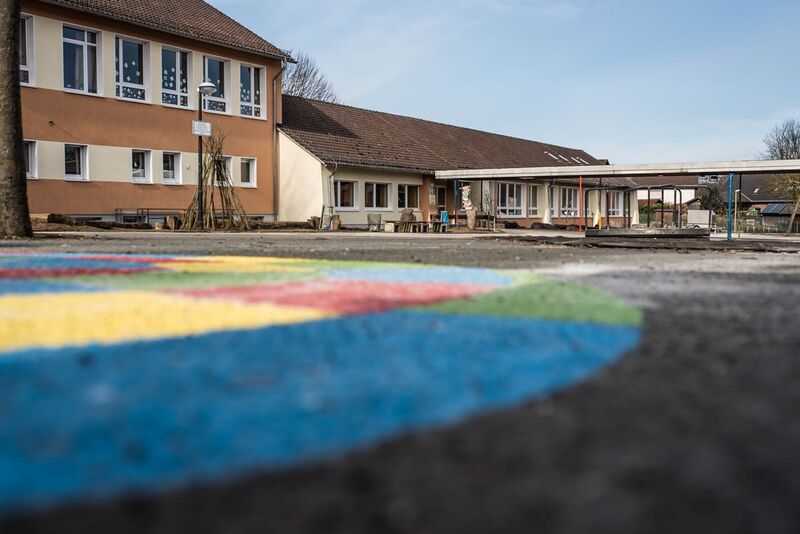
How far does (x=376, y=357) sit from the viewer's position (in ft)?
8.11

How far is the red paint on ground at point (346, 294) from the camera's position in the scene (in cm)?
385

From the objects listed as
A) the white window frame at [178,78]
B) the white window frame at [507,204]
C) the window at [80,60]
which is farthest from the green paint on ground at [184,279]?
the white window frame at [507,204]

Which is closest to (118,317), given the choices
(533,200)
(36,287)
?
(36,287)

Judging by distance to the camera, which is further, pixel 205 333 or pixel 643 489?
pixel 205 333

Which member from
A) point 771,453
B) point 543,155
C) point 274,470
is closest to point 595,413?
point 771,453

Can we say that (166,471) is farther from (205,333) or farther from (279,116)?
(279,116)

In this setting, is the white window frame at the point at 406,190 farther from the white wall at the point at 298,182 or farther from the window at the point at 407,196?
the white wall at the point at 298,182

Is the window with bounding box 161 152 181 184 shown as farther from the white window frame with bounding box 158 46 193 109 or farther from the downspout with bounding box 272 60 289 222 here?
the downspout with bounding box 272 60 289 222

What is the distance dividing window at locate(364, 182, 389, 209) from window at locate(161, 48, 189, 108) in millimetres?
8275

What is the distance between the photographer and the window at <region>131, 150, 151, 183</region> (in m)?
22.6

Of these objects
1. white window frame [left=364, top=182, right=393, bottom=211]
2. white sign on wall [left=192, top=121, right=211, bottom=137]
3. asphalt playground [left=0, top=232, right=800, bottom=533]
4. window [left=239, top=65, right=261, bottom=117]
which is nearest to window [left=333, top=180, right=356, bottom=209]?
white window frame [left=364, top=182, right=393, bottom=211]

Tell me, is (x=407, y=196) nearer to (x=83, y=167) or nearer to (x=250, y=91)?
(x=250, y=91)

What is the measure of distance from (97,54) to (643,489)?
900 inches

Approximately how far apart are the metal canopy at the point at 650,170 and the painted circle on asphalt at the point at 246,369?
20.4 meters
